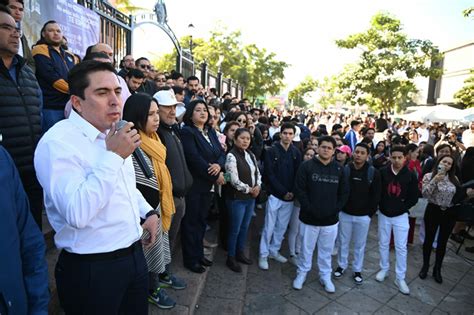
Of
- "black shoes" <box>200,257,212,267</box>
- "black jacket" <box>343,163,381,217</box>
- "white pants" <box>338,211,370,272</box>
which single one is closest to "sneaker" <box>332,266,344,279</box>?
"white pants" <box>338,211,370,272</box>

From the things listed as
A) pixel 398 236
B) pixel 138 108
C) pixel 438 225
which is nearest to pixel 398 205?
pixel 398 236

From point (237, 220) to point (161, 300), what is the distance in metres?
1.50

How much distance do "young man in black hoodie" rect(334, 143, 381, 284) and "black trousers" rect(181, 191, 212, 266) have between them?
2022 millimetres

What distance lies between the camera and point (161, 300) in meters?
3.00

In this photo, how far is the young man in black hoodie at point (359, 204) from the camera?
14.9 ft

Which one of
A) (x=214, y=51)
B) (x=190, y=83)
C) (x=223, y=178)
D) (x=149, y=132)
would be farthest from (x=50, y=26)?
(x=214, y=51)

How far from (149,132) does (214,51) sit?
84.1 feet

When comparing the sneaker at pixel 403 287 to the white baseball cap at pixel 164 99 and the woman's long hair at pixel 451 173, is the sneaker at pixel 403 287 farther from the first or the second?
the white baseball cap at pixel 164 99

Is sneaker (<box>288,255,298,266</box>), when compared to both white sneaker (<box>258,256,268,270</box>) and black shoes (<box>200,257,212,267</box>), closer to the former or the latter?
white sneaker (<box>258,256,268,270</box>)

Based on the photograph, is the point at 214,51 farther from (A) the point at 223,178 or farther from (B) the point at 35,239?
(B) the point at 35,239

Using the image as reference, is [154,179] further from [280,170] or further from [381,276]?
[381,276]

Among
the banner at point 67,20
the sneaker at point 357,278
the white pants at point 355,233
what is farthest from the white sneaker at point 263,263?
the banner at point 67,20

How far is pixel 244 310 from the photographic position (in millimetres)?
3789

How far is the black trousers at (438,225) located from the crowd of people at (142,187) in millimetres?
17
